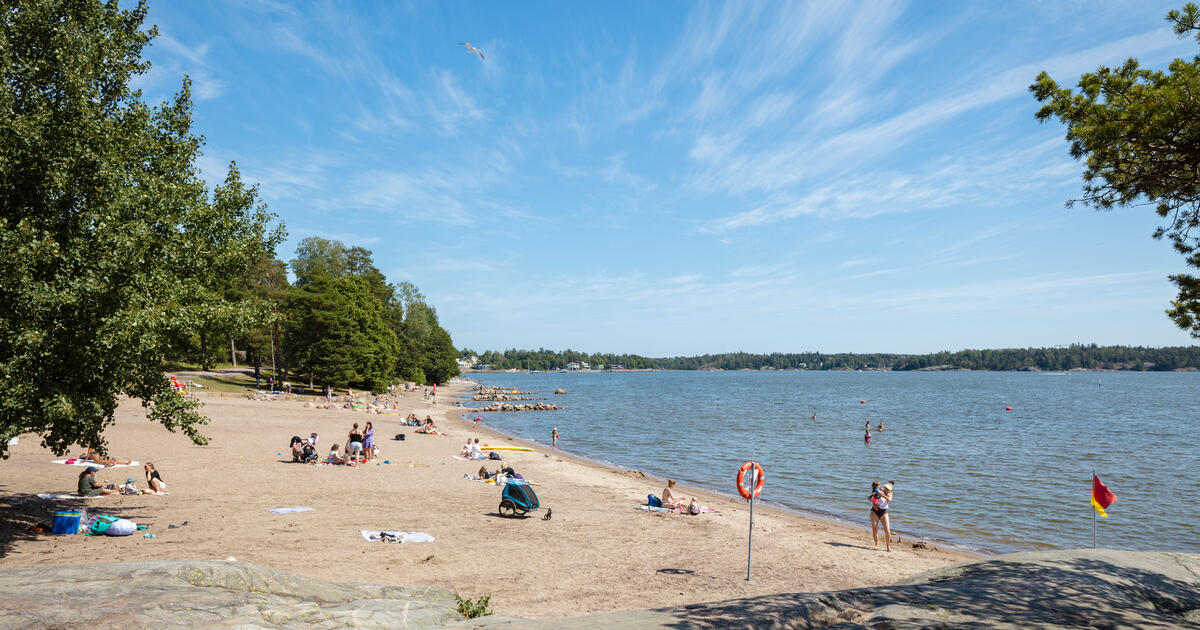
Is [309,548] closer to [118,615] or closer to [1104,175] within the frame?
[118,615]

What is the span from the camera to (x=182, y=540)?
1344 cm

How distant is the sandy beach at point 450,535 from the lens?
1229 centimetres

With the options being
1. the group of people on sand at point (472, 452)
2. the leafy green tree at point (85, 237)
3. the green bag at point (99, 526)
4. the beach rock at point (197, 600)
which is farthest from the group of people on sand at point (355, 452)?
the beach rock at point (197, 600)

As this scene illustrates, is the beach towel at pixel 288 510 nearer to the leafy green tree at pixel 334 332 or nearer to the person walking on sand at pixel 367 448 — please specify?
the person walking on sand at pixel 367 448

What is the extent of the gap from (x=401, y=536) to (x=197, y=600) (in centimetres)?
750

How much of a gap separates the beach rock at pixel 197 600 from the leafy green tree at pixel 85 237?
341 cm

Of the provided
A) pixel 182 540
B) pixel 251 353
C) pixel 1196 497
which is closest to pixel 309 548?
A: pixel 182 540

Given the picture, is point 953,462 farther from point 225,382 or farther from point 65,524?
point 225,382

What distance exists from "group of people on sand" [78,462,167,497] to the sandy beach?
35 cm

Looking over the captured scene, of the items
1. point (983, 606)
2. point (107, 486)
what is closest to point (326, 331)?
point (107, 486)

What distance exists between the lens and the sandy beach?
1229 centimetres

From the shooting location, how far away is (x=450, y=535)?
15.7 metres

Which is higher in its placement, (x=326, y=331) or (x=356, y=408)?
(x=326, y=331)

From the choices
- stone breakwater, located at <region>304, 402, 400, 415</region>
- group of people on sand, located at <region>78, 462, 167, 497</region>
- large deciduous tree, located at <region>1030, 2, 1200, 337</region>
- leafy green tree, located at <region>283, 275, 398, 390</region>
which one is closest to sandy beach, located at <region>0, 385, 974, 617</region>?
group of people on sand, located at <region>78, 462, 167, 497</region>
